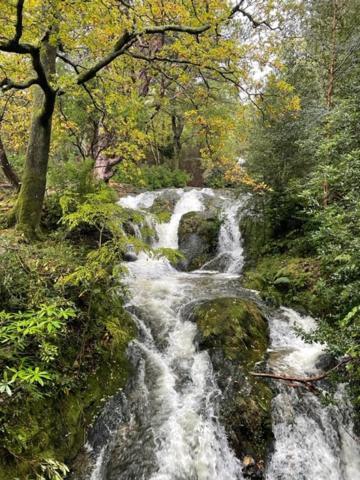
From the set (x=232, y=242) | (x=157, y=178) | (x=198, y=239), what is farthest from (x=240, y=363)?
(x=157, y=178)

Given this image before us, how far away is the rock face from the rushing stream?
4403 mm

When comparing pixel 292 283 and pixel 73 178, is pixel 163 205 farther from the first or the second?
pixel 292 283

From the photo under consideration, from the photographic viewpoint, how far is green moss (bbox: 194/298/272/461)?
411cm

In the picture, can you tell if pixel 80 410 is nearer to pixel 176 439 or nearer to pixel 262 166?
pixel 176 439

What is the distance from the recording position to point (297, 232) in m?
9.62

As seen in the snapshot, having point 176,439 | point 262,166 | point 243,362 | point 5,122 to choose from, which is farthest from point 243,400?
point 5,122

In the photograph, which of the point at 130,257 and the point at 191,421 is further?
the point at 130,257

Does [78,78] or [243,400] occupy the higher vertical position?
[78,78]

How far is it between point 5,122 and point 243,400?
9435 mm

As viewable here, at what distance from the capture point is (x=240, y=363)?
5.05 meters

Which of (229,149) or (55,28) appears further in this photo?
→ (229,149)

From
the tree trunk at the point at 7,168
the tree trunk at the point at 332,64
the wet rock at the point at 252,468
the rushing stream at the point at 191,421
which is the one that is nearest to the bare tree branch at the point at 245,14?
the tree trunk at the point at 332,64

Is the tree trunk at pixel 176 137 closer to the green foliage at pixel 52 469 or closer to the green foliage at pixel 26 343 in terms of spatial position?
the green foliage at pixel 26 343

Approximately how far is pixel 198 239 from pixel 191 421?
7623 millimetres
